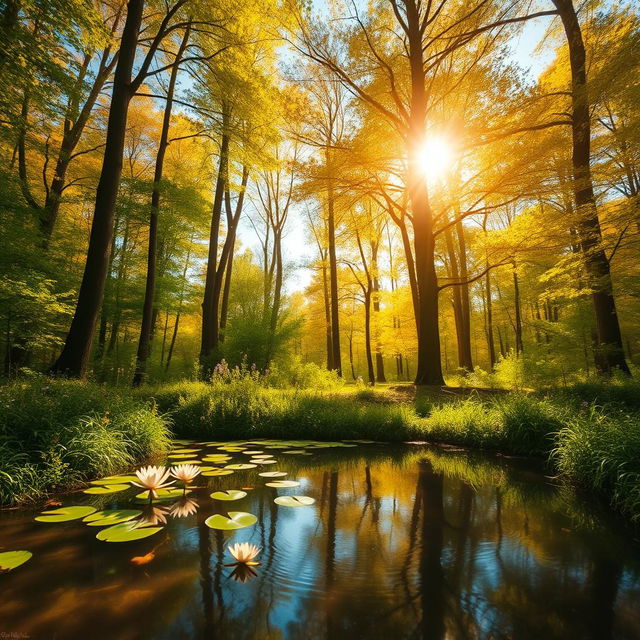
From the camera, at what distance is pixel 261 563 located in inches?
78.4

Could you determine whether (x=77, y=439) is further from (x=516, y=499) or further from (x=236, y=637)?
(x=516, y=499)

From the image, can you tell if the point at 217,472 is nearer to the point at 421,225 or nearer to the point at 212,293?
the point at 421,225

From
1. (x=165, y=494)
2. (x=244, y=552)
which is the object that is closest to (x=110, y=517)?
(x=165, y=494)

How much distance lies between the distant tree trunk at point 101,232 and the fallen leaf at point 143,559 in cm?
468

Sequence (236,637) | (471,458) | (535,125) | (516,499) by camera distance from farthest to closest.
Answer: (535,125), (471,458), (516,499), (236,637)

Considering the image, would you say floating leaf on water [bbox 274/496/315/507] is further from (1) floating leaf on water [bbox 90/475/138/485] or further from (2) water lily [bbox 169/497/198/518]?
(1) floating leaf on water [bbox 90/475/138/485]

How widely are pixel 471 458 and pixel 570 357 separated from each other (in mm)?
9482

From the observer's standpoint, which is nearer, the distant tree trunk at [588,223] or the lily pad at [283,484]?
the lily pad at [283,484]

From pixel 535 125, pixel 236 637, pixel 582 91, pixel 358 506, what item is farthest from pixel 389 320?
pixel 236 637

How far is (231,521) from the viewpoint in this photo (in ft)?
8.11

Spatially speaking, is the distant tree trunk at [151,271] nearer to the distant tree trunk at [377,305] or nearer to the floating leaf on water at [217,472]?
the floating leaf on water at [217,472]

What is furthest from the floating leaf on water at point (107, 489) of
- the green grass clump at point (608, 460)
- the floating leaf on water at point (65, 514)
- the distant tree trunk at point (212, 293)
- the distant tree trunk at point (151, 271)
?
the distant tree trunk at point (212, 293)

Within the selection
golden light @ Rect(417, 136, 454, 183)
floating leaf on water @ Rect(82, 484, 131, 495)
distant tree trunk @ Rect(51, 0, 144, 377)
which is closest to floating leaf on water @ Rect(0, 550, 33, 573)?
floating leaf on water @ Rect(82, 484, 131, 495)

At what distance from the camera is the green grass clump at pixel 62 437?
3078 millimetres
